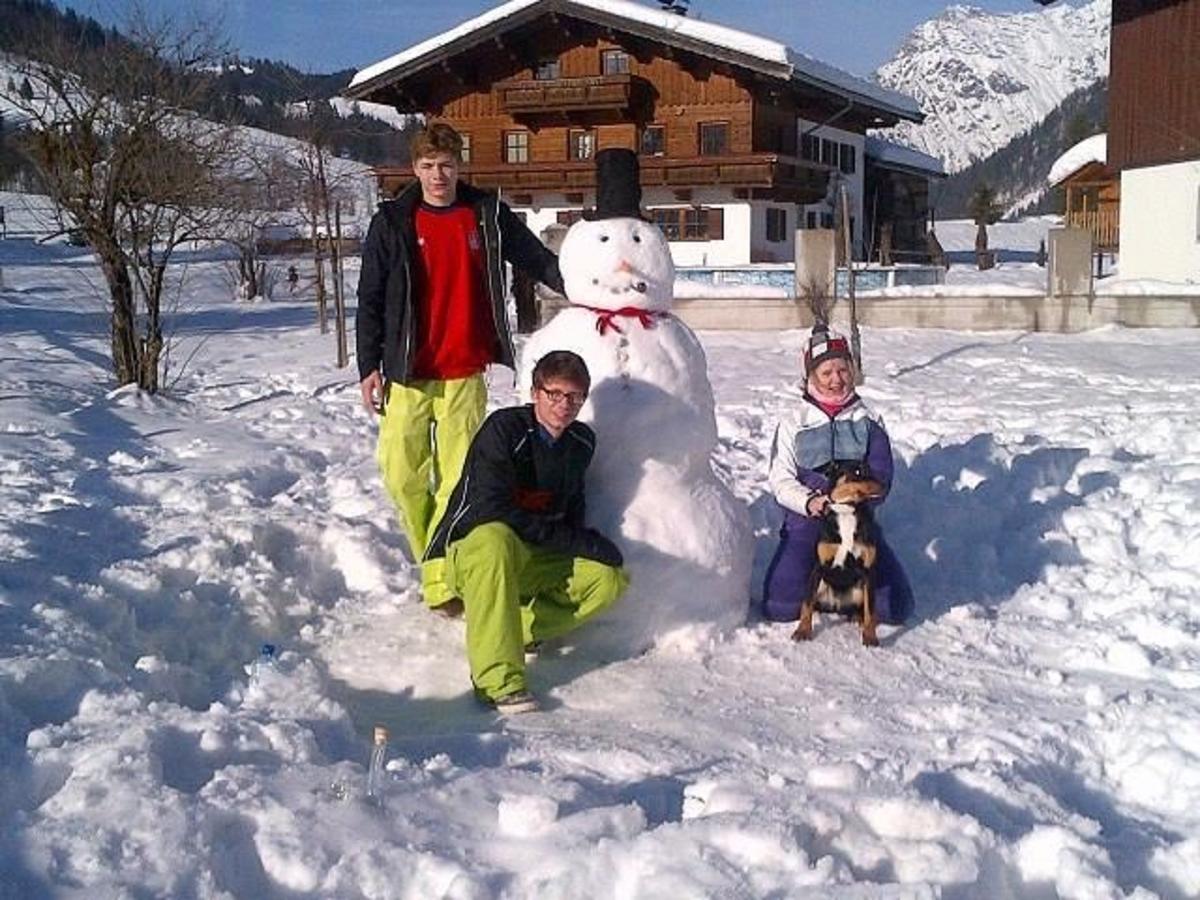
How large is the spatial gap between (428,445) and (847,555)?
1.69 m

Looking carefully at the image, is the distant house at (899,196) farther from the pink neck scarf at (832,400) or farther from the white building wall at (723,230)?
the pink neck scarf at (832,400)

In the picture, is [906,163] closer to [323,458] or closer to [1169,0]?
[1169,0]

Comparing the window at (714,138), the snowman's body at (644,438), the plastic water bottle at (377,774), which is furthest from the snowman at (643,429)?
the window at (714,138)

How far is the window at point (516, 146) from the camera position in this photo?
28.8 m

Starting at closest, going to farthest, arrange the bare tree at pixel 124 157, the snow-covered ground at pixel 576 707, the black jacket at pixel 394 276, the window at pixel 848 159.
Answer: the snow-covered ground at pixel 576 707 → the black jacket at pixel 394 276 → the bare tree at pixel 124 157 → the window at pixel 848 159

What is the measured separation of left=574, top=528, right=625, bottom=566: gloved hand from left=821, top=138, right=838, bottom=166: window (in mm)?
27903

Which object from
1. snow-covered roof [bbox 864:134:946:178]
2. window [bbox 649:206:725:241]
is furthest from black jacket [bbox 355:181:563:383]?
snow-covered roof [bbox 864:134:946:178]

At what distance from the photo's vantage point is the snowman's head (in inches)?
174

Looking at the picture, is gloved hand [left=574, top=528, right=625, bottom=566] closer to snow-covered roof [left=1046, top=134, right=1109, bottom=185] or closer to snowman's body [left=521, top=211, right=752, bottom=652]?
snowman's body [left=521, top=211, right=752, bottom=652]

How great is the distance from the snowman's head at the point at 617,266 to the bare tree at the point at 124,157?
6652mm

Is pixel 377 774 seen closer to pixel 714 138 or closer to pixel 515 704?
pixel 515 704

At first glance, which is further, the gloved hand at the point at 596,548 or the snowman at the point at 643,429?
the snowman at the point at 643,429

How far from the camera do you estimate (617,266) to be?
4402 mm

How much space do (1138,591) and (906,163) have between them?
1279 inches
